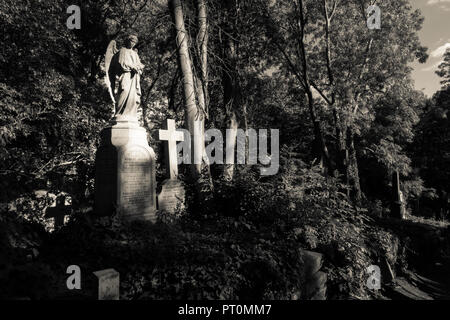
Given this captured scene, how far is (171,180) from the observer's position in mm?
7457

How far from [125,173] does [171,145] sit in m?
2.01

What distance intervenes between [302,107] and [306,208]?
10.7 m

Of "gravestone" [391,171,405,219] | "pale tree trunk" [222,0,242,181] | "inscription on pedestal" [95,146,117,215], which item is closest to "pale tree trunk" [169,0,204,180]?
"pale tree trunk" [222,0,242,181]

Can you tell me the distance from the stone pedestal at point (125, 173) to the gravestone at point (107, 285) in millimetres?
3277

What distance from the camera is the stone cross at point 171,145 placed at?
771 cm

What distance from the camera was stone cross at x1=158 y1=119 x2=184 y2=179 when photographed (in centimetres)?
771

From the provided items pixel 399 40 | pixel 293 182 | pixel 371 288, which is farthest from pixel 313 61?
pixel 371 288

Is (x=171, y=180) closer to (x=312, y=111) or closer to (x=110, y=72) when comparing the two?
(x=110, y=72)

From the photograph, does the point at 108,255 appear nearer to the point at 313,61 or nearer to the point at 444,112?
the point at 313,61

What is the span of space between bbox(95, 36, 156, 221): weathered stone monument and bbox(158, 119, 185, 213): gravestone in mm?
531

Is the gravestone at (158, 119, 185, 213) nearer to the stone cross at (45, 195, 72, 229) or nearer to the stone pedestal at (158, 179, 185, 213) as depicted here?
the stone pedestal at (158, 179, 185, 213)

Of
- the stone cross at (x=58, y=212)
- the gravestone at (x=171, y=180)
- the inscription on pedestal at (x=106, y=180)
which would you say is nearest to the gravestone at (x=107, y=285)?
the inscription on pedestal at (x=106, y=180)

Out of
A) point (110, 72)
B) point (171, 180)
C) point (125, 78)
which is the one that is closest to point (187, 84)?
point (125, 78)

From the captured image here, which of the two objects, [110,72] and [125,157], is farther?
[110,72]
